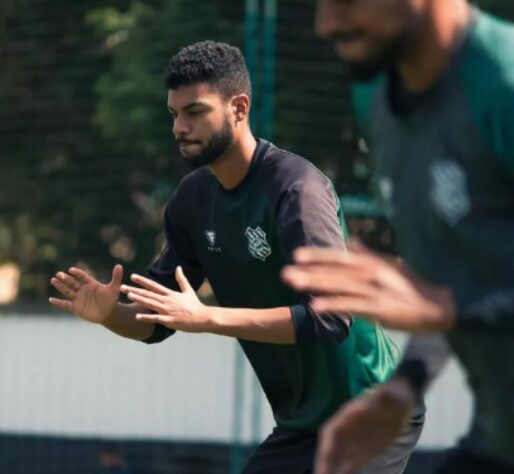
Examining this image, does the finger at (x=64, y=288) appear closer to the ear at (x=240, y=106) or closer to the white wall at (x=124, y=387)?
the ear at (x=240, y=106)

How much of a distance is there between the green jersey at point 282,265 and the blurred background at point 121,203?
339cm

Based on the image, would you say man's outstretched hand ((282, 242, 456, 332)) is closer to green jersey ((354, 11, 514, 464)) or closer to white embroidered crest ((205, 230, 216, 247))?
green jersey ((354, 11, 514, 464))

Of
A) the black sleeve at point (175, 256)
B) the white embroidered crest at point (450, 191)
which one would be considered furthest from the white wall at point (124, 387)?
the white embroidered crest at point (450, 191)

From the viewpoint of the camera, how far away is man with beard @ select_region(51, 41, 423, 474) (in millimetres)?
4648

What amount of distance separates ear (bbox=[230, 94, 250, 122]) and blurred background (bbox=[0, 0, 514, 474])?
10.5ft

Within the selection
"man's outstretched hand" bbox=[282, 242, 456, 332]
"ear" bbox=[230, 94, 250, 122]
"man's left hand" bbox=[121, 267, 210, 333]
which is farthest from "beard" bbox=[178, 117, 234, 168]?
"man's outstretched hand" bbox=[282, 242, 456, 332]

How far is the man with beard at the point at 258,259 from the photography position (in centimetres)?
465

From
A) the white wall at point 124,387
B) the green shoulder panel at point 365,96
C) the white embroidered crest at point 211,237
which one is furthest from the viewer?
the white wall at point 124,387

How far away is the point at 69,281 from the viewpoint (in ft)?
15.8

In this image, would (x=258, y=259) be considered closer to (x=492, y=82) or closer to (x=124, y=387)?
(x=492, y=82)

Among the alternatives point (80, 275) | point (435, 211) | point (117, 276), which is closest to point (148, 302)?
point (117, 276)

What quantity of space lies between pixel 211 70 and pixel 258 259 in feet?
2.21

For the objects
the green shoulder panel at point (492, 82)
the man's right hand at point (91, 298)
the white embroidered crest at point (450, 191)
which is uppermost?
the green shoulder panel at point (492, 82)

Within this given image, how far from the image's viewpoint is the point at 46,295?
363 inches
